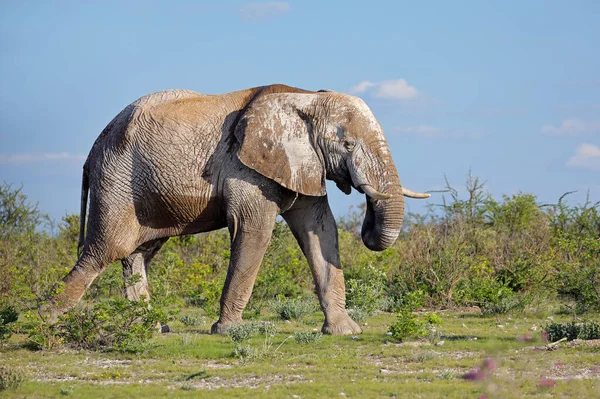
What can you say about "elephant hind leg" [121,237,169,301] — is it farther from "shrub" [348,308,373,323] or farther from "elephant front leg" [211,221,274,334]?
"shrub" [348,308,373,323]

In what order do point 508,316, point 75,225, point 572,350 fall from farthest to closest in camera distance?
point 75,225 < point 508,316 < point 572,350

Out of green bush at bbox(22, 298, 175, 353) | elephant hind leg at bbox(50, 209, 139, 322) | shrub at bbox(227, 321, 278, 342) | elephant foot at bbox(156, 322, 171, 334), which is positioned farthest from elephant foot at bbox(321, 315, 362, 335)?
elephant hind leg at bbox(50, 209, 139, 322)

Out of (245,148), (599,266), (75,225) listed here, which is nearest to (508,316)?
(599,266)

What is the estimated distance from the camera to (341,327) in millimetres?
13922

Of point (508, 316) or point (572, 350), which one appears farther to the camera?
point (508, 316)

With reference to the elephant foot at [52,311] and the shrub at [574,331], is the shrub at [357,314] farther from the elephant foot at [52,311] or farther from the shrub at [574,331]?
the elephant foot at [52,311]

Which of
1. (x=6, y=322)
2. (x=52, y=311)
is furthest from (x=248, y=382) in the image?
(x=6, y=322)

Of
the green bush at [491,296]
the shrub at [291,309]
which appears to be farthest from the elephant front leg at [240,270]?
the green bush at [491,296]

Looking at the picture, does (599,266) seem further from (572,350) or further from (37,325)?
(37,325)

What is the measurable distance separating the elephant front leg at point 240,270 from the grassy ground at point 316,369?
0.40 m

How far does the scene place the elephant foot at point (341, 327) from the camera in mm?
13906

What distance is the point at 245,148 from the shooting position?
44.2ft

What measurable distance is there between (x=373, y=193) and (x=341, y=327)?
2.14 m

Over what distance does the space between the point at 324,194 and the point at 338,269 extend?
48.6 inches
